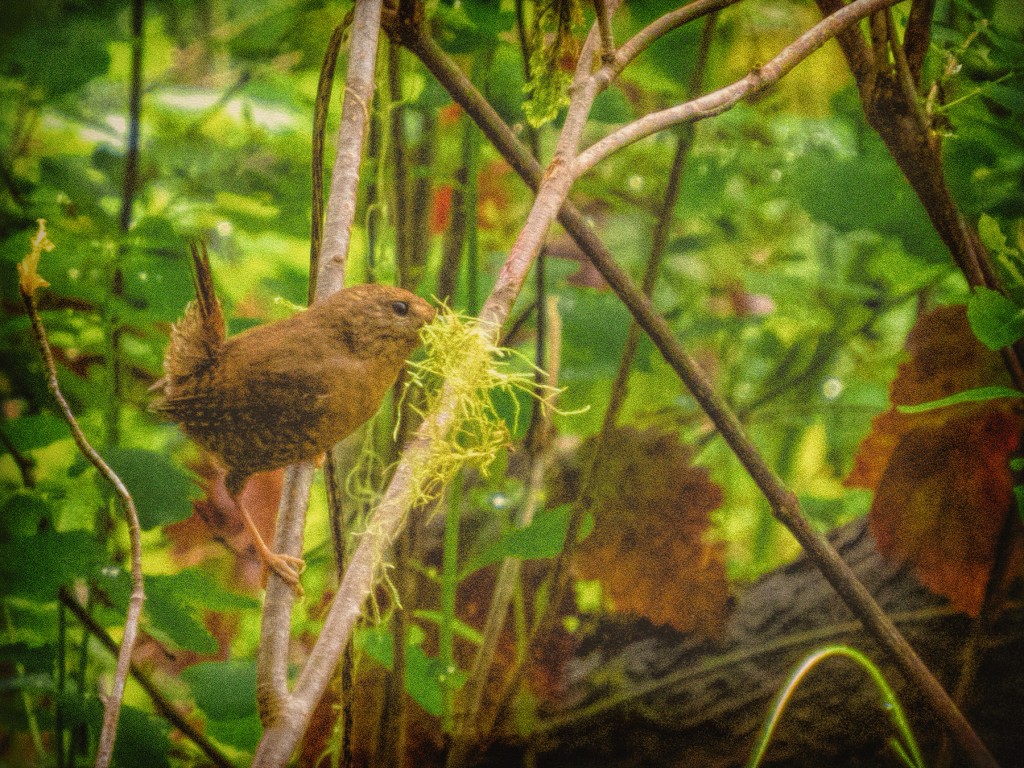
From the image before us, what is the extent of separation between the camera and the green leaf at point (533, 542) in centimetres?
69

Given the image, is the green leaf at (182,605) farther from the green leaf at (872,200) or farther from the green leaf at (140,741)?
the green leaf at (872,200)

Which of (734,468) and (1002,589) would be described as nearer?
(1002,589)

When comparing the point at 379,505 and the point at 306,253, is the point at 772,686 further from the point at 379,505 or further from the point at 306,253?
the point at 306,253

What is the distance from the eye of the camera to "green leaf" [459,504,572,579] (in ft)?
2.26

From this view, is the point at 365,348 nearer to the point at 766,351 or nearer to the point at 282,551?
the point at 282,551

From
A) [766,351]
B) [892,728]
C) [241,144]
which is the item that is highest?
[241,144]

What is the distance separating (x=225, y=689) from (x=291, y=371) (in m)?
0.39

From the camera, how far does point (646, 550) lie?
851 mm

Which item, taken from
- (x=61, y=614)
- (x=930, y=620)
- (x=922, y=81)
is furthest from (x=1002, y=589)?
(x=61, y=614)

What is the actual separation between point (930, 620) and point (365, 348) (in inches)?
30.9

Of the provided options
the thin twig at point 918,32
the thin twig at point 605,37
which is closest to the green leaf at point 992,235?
the thin twig at point 918,32

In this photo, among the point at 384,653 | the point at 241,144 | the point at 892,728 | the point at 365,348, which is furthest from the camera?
the point at 241,144

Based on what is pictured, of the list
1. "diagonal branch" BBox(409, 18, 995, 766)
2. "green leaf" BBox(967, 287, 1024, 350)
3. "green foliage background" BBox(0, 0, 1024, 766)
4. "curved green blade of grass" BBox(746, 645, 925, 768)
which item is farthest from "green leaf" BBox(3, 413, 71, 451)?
"green leaf" BBox(967, 287, 1024, 350)

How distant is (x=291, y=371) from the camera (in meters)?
0.47
